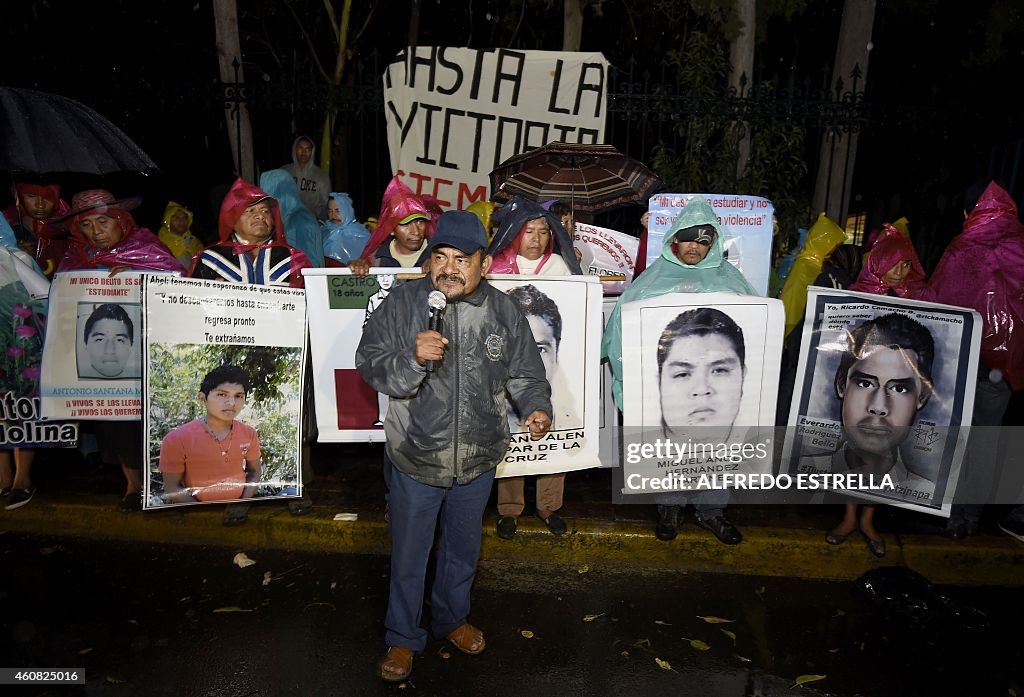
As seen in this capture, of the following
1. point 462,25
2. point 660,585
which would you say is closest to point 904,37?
point 462,25

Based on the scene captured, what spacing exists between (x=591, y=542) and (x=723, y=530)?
83 centimetres

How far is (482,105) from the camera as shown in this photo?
762 centimetres

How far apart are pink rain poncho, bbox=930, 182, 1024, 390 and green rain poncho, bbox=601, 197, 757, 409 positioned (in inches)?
54.6

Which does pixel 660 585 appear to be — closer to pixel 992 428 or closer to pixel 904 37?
pixel 992 428

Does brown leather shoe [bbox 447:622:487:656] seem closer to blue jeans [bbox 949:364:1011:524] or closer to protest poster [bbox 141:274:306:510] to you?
protest poster [bbox 141:274:306:510]

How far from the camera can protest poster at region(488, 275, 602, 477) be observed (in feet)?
14.0

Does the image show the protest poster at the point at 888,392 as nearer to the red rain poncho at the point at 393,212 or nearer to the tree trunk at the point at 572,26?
the red rain poncho at the point at 393,212

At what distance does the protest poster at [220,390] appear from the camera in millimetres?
4211

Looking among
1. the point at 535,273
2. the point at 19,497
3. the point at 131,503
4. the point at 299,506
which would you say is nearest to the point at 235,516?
the point at 299,506

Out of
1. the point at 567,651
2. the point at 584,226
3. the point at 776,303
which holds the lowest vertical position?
the point at 567,651

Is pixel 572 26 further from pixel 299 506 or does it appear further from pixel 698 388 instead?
pixel 299 506

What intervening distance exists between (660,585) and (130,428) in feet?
11.8

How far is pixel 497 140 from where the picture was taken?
7.62 metres

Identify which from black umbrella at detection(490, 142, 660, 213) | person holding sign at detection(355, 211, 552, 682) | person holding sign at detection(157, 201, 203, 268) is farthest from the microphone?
person holding sign at detection(157, 201, 203, 268)
